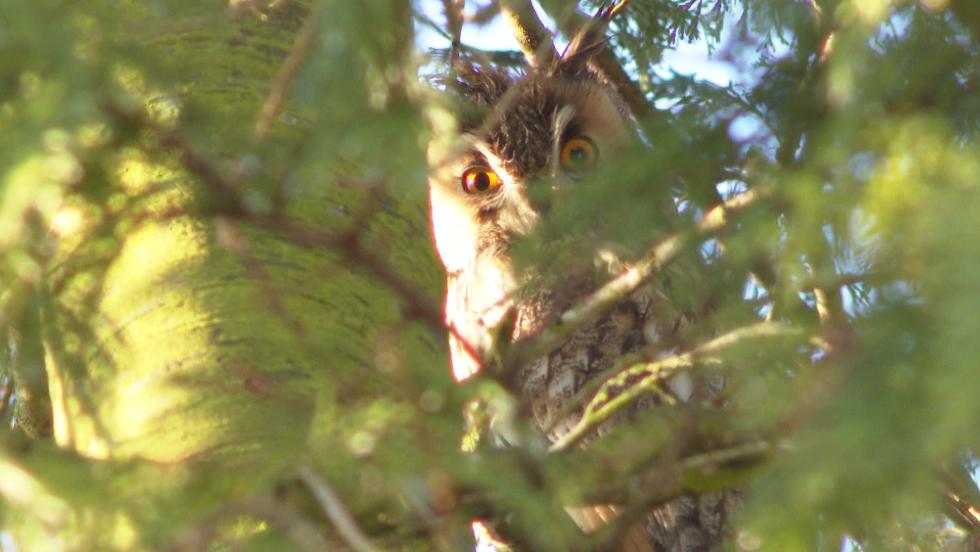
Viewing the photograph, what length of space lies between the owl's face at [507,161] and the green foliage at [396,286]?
1.52 m

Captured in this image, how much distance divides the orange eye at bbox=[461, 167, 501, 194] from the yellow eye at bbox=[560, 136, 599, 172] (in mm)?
231

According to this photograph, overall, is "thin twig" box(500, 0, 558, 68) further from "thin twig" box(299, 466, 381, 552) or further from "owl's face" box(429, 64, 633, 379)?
"thin twig" box(299, 466, 381, 552)

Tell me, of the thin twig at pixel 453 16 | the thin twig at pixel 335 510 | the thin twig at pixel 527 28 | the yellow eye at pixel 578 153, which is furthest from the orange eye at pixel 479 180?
the thin twig at pixel 335 510

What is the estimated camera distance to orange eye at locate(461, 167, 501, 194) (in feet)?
10.8

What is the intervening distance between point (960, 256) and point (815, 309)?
1.82 feet

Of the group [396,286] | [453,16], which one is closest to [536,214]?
[453,16]

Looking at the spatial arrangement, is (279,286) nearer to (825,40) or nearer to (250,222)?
(250,222)

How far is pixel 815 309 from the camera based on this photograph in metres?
1.22

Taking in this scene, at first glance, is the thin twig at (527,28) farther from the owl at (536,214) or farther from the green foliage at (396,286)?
the green foliage at (396,286)

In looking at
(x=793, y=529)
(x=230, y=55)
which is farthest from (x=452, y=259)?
(x=793, y=529)

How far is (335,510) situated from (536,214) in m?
2.19

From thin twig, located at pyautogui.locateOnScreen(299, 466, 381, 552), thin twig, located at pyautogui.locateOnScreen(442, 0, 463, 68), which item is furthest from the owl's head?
thin twig, located at pyautogui.locateOnScreen(299, 466, 381, 552)

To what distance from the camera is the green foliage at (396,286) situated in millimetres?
794

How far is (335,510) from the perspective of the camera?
96 cm
